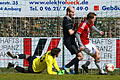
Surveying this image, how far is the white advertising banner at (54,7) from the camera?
16.5 meters

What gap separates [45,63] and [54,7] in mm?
2997

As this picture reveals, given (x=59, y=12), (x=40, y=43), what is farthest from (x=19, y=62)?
(x=59, y=12)

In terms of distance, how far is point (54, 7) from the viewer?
1656 cm

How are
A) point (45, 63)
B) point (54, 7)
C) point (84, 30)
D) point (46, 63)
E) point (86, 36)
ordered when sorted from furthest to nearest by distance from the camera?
point (54, 7)
point (86, 36)
point (84, 30)
point (45, 63)
point (46, 63)

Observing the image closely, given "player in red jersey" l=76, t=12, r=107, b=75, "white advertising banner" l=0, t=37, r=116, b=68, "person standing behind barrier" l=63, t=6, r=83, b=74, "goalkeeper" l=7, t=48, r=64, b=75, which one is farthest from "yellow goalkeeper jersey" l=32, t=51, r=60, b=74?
"white advertising banner" l=0, t=37, r=116, b=68

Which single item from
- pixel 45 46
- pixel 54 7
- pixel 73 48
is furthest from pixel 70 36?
pixel 45 46

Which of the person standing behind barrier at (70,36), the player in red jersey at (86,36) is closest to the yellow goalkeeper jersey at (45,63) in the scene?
→ the person standing behind barrier at (70,36)

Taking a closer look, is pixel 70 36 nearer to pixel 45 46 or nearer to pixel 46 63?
pixel 46 63

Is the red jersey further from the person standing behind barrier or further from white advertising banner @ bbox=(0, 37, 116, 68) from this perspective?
white advertising banner @ bbox=(0, 37, 116, 68)

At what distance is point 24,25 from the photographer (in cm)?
1733

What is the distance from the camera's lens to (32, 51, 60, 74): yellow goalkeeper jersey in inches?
544

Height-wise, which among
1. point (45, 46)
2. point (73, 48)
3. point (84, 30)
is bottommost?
point (45, 46)

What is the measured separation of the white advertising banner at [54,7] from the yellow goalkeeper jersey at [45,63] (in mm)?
2620

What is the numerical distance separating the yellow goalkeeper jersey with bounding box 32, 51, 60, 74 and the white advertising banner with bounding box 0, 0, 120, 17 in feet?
8.60
